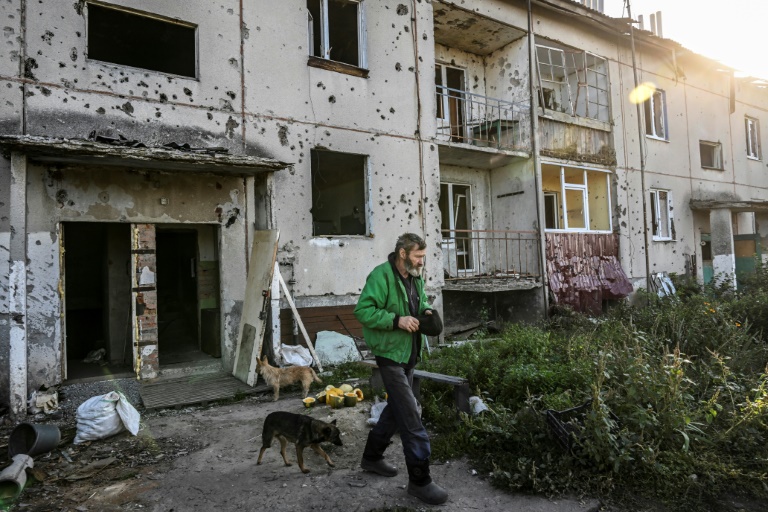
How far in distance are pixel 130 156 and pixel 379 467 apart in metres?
4.38

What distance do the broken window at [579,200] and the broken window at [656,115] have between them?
2.70 meters

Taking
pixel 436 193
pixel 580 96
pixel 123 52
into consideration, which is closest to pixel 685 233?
pixel 580 96

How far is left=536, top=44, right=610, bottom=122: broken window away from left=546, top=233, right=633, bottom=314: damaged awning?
329 cm

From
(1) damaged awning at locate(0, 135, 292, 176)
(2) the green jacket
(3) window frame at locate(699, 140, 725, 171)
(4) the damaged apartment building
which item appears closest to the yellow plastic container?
(4) the damaged apartment building

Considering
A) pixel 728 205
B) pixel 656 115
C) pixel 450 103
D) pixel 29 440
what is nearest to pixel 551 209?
pixel 450 103

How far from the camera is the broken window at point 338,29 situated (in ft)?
27.2

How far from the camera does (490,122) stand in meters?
10.9

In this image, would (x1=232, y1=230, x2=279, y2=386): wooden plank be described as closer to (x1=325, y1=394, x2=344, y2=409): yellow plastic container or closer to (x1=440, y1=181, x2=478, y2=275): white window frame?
(x1=325, y1=394, x2=344, y2=409): yellow plastic container

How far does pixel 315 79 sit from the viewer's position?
8.02 metres

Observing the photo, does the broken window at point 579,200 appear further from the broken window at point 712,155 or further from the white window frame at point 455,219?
the broken window at point 712,155

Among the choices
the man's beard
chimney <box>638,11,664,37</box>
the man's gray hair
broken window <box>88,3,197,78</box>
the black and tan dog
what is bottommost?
the black and tan dog

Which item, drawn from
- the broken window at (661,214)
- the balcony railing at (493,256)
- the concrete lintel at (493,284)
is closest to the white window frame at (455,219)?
the balcony railing at (493,256)

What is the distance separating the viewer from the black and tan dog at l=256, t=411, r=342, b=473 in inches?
153

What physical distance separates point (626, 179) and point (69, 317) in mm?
13537
